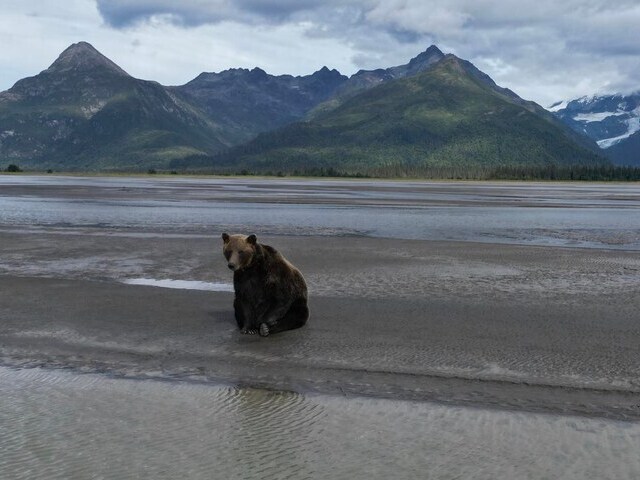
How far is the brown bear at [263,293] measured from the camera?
11.5 metres

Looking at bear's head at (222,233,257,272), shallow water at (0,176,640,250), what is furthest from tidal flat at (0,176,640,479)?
shallow water at (0,176,640,250)

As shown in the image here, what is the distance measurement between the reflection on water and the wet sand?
1.96ft

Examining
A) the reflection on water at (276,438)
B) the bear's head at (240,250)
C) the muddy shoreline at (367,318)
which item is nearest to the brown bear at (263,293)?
the bear's head at (240,250)

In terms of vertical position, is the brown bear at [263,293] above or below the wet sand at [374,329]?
above

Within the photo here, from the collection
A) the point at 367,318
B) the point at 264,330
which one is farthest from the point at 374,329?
the point at 264,330

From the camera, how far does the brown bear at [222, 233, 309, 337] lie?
11508 millimetres

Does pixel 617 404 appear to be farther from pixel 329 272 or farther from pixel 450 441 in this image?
pixel 329 272

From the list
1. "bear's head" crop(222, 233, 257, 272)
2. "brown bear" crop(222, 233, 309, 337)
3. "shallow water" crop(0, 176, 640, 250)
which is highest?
"bear's head" crop(222, 233, 257, 272)

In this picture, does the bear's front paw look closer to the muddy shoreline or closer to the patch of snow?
the muddy shoreline

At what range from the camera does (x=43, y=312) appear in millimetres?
13195

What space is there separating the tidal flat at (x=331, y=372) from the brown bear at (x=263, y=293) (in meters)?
0.34

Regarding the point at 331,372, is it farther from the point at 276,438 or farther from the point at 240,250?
the point at 240,250

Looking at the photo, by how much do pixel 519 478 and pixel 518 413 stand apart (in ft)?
6.00

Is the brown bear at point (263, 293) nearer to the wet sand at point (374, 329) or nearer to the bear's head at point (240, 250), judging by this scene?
the bear's head at point (240, 250)
